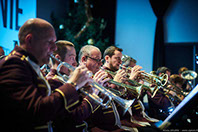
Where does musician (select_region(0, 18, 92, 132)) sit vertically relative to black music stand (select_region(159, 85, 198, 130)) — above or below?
above

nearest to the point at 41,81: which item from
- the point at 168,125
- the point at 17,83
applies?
the point at 17,83

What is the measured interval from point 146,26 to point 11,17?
5345 millimetres

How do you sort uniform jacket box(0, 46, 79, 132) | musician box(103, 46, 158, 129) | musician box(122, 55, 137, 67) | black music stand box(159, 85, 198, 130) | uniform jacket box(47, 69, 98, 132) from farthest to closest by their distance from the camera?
musician box(122, 55, 137, 67)
musician box(103, 46, 158, 129)
uniform jacket box(47, 69, 98, 132)
black music stand box(159, 85, 198, 130)
uniform jacket box(0, 46, 79, 132)

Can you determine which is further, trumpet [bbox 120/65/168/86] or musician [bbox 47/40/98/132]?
trumpet [bbox 120/65/168/86]

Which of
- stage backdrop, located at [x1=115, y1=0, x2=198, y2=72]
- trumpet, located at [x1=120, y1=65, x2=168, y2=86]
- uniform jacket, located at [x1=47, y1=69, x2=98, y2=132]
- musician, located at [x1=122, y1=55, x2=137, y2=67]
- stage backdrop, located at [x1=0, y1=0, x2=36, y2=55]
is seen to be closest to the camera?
uniform jacket, located at [x1=47, y1=69, x2=98, y2=132]

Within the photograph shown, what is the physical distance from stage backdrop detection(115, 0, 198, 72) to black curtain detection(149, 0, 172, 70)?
22 cm

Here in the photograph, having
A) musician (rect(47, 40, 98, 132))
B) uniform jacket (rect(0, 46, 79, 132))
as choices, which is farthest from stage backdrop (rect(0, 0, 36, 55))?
uniform jacket (rect(0, 46, 79, 132))

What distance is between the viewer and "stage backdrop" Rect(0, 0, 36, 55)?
577cm

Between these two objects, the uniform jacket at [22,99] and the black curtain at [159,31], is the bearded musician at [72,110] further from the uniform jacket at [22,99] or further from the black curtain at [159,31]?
the black curtain at [159,31]

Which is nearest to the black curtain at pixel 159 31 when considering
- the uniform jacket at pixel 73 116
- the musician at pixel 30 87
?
the uniform jacket at pixel 73 116

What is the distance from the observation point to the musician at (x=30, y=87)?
156 centimetres

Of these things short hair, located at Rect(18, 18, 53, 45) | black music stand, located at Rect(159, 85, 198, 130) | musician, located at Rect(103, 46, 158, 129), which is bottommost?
musician, located at Rect(103, 46, 158, 129)

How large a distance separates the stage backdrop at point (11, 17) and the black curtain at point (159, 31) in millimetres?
4949

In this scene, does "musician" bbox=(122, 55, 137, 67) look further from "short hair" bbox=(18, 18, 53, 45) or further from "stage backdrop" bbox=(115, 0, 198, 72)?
"stage backdrop" bbox=(115, 0, 198, 72)
